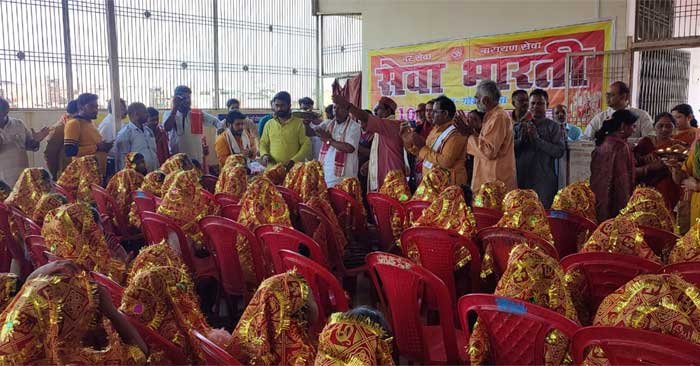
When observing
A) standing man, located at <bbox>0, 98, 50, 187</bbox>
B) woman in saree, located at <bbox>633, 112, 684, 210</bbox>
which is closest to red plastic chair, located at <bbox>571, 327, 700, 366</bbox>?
woman in saree, located at <bbox>633, 112, 684, 210</bbox>

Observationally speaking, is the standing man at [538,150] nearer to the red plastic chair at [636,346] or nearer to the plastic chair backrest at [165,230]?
the plastic chair backrest at [165,230]

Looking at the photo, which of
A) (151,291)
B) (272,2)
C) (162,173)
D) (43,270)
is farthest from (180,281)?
(272,2)

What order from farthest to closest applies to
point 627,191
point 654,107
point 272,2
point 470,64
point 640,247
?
point 272,2, point 470,64, point 654,107, point 627,191, point 640,247

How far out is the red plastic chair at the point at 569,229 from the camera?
3.05 meters

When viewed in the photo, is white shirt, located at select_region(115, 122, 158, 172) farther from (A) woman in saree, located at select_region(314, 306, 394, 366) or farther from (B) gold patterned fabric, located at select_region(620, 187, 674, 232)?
(A) woman in saree, located at select_region(314, 306, 394, 366)

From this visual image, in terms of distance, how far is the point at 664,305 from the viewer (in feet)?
4.74

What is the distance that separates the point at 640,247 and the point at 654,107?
5272mm

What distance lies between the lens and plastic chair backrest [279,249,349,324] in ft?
6.89

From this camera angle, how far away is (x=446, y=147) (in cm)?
393

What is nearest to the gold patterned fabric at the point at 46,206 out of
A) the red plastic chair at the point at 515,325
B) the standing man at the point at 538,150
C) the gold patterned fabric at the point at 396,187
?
the gold patterned fabric at the point at 396,187

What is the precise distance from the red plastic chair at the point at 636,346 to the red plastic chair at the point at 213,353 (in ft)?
3.06

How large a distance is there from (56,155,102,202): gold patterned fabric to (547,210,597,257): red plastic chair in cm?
351

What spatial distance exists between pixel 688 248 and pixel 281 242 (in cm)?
176

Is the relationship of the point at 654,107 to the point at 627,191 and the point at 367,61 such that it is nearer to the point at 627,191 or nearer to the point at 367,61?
the point at 627,191
